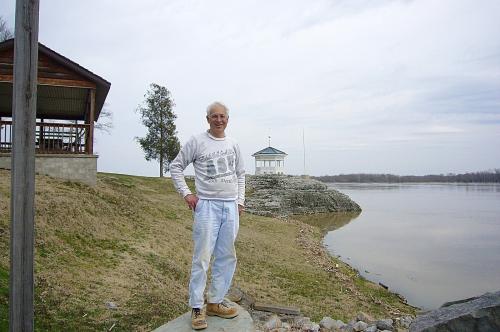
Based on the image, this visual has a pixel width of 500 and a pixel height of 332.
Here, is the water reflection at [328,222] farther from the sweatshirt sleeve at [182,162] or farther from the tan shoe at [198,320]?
the sweatshirt sleeve at [182,162]

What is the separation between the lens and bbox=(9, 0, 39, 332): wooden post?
2.91 metres

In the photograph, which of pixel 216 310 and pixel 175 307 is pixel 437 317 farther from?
pixel 175 307

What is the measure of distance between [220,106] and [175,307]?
385cm

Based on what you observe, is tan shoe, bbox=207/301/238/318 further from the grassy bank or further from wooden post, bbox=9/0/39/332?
wooden post, bbox=9/0/39/332

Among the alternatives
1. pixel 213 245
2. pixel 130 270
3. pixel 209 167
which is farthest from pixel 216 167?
pixel 130 270

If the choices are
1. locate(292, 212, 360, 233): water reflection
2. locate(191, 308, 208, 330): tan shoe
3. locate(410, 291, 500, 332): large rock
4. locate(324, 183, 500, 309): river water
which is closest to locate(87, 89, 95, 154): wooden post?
locate(324, 183, 500, 309): river water

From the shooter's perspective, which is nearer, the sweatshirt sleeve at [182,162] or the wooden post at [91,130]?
the sweatshirt sleeve at [182,162]

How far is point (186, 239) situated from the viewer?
12.2 m

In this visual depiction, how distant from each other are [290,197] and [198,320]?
32950 mm

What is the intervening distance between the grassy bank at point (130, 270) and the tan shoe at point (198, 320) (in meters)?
1.66

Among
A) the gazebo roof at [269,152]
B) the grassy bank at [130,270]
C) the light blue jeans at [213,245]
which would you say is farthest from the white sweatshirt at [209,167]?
the gazebo roof at [269,152]

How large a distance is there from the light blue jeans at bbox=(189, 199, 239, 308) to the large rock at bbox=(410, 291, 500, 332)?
6.79 ft

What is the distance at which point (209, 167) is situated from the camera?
3918 mm

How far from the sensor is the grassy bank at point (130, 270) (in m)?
5.51
